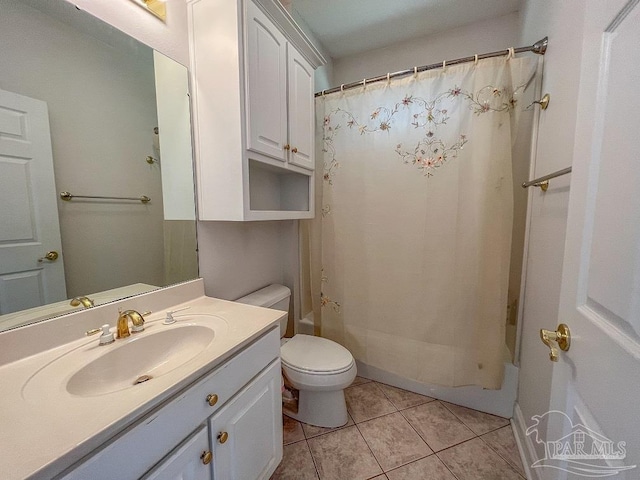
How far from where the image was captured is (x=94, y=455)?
0.47m

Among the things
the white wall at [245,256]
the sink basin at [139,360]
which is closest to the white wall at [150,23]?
the white wall at [245,256]

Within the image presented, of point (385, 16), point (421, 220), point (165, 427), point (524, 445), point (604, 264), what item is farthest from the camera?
point (385, 16)

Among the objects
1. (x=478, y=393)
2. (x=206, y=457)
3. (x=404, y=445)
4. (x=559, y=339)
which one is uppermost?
(x=559, y=339)

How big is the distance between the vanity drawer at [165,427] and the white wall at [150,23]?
4.13ft

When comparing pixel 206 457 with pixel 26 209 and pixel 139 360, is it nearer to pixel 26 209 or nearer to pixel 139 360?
pixel 139 360

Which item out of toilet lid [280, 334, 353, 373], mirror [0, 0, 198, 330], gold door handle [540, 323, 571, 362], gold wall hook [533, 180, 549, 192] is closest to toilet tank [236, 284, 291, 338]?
toilet lid [280, 334, 353, 373]

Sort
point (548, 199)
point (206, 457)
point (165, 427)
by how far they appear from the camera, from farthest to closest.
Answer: point (548, 199)
point (206, 457)
point (165, 427)

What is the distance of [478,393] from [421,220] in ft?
3.71

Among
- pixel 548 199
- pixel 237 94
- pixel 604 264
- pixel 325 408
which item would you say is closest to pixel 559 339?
pixel 604 264

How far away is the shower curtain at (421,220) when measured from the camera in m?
1.37

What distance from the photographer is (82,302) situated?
862mm

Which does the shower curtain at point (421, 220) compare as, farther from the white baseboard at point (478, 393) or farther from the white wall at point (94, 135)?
the white wall at point (94, 135)

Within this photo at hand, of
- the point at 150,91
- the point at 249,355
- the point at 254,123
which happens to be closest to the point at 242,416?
the point at 249,355

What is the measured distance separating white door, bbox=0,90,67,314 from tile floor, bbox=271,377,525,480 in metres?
1.24
